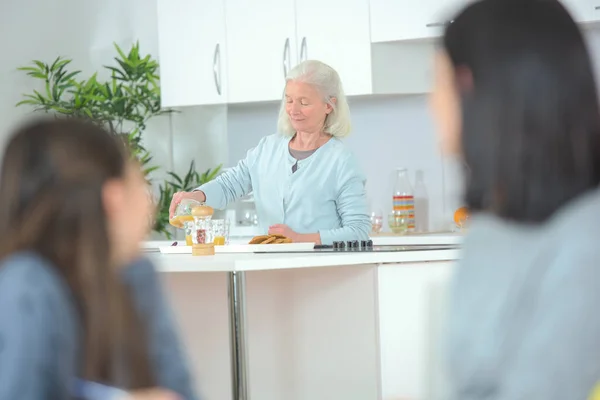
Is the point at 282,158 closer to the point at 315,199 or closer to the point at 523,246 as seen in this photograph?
the point at 315,199

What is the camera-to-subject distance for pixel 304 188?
3.84 m

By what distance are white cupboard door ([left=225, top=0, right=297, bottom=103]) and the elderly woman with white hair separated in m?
1.18

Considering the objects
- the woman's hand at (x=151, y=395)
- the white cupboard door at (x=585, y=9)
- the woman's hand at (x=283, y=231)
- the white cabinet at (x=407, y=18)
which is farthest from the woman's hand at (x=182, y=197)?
the woman's hand at (x=151, y=395)

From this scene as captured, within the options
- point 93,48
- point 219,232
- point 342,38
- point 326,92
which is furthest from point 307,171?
point 93,48

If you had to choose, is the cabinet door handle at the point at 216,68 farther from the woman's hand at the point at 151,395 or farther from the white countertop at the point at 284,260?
the woman's hand at the point at 151,395

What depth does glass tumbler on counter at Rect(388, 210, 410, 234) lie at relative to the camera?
508 cm

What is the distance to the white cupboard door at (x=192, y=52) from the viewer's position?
206 inches

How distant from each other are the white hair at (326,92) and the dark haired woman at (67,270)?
8.30 ft

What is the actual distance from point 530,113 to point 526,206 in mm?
106

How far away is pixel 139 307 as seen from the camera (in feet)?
4.95

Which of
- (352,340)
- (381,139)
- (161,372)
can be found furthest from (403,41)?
(161,372)

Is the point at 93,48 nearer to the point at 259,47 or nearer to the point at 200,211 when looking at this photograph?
the point at 259,47

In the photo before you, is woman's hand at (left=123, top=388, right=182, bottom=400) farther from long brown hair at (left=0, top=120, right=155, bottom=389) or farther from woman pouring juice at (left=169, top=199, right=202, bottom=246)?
woman pouring juice at (left=169, top=199, right=202, bottom=246)

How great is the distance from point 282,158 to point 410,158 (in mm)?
1521
